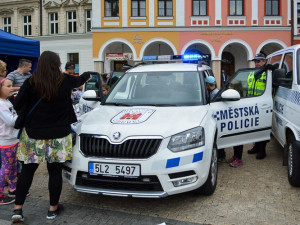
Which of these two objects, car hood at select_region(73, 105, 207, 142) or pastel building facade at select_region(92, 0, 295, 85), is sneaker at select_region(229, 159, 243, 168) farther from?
pastel building facade at select_region(92, 0, 295, 85)

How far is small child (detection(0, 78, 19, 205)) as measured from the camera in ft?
13.4

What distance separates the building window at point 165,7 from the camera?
80.1ft

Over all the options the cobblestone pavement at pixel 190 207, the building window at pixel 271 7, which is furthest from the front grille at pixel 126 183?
the building window at pixel 271 7

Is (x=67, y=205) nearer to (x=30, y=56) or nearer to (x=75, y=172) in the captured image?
(x=75, y=172)

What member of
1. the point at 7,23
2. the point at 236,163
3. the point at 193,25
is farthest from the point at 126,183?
the point at 7,23

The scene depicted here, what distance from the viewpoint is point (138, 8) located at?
24547 mm

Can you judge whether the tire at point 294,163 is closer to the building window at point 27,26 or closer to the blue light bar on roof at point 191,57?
the blue light bar on roof at point 191,57

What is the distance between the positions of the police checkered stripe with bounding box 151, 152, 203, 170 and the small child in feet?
6.29

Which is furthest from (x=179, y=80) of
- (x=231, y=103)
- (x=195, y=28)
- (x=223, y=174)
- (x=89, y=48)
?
(x=89, y=48)

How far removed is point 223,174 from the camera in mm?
5395

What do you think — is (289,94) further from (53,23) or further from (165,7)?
(53,23)

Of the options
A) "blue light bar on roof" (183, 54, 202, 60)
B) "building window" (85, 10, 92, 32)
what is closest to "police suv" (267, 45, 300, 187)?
"blue light bar on roof" (183, 54, 202, 60)

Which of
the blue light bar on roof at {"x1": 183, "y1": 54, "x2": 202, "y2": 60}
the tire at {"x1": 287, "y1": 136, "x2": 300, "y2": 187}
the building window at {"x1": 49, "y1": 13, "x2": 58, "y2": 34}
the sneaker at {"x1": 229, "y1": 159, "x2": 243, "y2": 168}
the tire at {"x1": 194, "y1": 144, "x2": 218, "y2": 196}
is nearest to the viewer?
the tire at {"x1": 194, "y1": 144, "x2": 218, "y2": 196}

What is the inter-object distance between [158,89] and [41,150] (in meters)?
2.00
